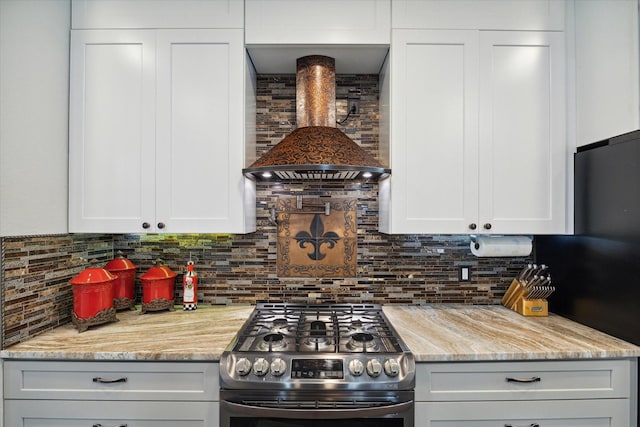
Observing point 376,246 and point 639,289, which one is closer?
point 639,289

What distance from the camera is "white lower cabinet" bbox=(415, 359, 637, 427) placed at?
1415 mm

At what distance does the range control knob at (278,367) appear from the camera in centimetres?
136

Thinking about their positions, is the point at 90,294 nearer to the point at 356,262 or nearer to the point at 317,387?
the point at 317,387

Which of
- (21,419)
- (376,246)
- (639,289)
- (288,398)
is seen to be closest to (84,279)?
(21,419)

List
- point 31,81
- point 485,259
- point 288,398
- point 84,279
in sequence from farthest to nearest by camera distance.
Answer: point 485,259, point 84,279, point 31,81, point 288,398

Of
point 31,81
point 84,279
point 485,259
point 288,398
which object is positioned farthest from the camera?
point 485,259

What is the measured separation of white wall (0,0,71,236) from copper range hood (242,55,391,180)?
0.91 metres

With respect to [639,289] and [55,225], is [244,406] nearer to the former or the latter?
[55,225]

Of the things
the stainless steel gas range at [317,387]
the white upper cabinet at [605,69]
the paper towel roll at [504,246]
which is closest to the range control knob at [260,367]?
the stainless steel gas range at [317,387]

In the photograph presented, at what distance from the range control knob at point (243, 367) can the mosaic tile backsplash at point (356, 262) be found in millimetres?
751

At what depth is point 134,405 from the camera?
4.68ft

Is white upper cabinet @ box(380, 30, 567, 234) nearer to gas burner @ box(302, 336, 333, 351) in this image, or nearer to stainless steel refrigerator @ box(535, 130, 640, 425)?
stainless steel refrigerator @ box(535, 130, 640, 425)

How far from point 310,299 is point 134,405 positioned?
1.04 m

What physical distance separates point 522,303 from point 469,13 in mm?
1578
